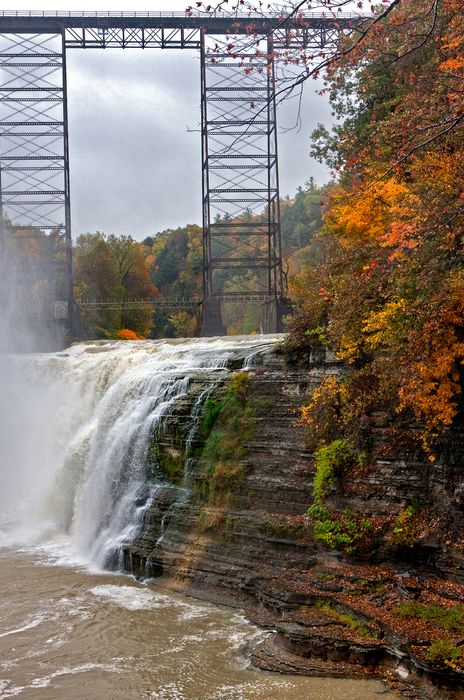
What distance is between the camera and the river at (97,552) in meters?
8.28

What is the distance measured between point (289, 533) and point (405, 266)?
387 cm

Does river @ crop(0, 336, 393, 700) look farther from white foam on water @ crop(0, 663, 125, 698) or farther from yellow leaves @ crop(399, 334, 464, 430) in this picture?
yellow leaves @ crop(399, 334, 464, 430)

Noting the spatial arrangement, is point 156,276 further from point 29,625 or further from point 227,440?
point 29,625

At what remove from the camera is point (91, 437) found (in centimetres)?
1562

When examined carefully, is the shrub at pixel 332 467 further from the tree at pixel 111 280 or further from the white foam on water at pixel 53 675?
the tree at pixel 111 280

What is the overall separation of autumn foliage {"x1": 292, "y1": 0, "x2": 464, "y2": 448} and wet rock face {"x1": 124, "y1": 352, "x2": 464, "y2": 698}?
2.17 feet

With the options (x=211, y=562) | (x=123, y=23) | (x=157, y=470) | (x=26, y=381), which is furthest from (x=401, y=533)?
(x=123, y=23)

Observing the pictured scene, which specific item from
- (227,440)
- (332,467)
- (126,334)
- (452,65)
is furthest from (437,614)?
(126,334)

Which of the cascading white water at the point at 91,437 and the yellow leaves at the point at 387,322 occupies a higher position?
the yellow leaves at the point at 387,322

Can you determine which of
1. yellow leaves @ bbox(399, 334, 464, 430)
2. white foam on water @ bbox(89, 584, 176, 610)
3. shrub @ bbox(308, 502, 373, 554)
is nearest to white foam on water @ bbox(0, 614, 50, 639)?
white foam on water @ bbox(89, 584, 176, 610)

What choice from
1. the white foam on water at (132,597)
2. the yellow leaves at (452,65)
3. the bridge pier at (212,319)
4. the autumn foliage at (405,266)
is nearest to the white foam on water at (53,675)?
the white foam on water at (132,597)

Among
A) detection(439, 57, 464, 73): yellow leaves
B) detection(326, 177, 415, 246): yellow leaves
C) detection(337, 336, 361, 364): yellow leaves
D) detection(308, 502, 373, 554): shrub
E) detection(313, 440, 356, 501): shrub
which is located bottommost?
detection(308, 502, 373, 554): shrub

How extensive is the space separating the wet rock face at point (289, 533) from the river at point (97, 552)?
35 cm

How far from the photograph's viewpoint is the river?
828 centimetres
